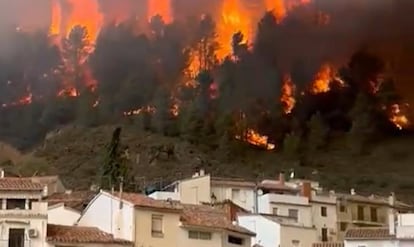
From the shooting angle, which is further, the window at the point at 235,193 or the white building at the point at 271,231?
the window at the point at 235,193

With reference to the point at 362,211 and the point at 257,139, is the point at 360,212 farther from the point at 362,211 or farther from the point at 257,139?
the point at 257,139

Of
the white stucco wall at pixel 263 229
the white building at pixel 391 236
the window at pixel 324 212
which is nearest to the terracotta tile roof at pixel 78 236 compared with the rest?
the white building at pixel 391 236

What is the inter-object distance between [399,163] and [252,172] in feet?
90.7

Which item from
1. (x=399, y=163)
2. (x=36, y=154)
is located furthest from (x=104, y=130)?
(x=399, y=163)

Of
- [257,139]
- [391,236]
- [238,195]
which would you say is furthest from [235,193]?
[257,139]

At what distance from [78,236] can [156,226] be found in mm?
4362

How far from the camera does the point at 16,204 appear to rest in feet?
176

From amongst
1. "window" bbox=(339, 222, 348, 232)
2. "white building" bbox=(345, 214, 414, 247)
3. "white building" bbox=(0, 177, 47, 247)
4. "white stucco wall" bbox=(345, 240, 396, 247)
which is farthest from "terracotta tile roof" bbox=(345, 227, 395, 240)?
"window" bbox=(339, 222, 348, 232)

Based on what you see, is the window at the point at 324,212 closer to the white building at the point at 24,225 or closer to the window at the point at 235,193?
the window at the point at 235,193

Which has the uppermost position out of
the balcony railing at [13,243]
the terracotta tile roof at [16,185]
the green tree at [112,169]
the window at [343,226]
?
the green tree at [112,169]

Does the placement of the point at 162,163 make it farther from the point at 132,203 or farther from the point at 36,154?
the point at 132,203

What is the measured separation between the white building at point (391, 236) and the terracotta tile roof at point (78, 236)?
1528cm

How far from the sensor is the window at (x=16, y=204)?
53312 millimetres

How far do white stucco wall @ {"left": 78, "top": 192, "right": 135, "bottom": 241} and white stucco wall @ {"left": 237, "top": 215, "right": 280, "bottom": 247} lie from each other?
56.0 feet
